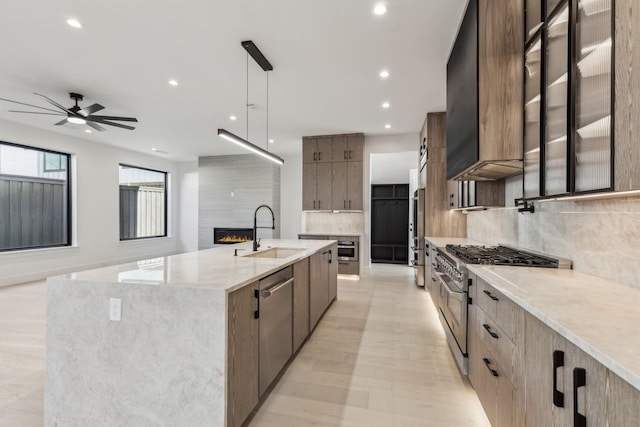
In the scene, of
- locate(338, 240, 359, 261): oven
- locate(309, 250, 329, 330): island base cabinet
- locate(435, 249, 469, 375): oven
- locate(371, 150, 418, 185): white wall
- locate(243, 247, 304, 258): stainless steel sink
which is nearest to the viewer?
locate(435, 249, 469, 375): oven

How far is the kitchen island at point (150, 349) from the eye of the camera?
147 cm

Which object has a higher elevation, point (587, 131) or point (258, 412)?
point (587, 131)

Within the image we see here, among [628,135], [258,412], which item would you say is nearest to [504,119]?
[628,135]

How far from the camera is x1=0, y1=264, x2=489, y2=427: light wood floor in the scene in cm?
185

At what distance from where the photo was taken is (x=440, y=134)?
4.79 meters

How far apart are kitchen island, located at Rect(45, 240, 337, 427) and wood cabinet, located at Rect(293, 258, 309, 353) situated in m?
Result: 0.75

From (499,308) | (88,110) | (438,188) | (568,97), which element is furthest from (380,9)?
(88,110)

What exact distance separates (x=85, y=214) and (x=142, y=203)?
1.97 meters

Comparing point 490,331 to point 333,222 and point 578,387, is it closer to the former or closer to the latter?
point 578,387

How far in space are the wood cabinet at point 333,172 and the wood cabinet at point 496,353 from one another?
4.14m

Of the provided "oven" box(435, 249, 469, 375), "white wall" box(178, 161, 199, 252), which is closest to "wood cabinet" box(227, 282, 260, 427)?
"oven" box(435, 249, 469, 375)

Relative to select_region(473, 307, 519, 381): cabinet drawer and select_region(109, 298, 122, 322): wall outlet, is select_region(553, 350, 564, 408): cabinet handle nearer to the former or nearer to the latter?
select_region(473, 307, 519, 381): cabinet drawer

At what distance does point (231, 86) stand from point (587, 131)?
3.66m

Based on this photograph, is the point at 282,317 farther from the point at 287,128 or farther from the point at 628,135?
the point at 287,128
